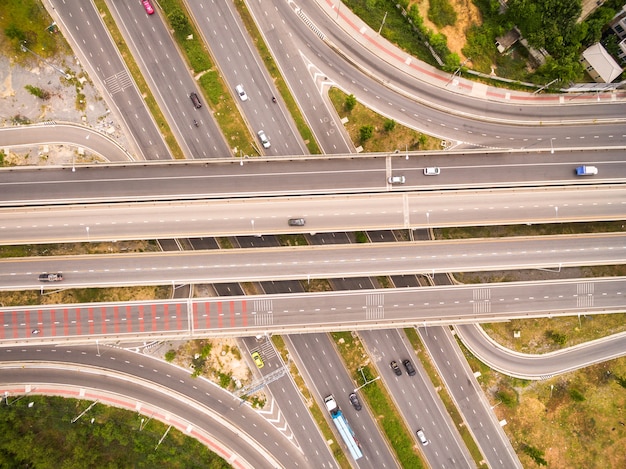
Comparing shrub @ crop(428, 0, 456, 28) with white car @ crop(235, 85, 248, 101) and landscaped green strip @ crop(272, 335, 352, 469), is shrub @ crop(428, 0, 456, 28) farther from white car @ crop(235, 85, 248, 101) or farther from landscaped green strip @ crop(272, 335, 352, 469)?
landscaped green strip @ crop(272, 335, 352, 469)

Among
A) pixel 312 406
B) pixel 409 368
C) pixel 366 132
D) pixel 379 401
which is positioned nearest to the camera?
pixel 366 132

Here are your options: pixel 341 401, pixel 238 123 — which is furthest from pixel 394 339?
pixel 238 123

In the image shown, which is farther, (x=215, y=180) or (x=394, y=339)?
(x=394, y=339)

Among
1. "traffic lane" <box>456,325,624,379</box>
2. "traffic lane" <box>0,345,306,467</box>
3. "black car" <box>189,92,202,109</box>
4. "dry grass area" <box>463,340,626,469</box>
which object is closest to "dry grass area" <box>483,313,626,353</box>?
"traffic lane" <box>456,325,624,379</box>

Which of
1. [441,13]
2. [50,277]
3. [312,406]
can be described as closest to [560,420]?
[312,406]

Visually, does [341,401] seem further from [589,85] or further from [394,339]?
[589,85]

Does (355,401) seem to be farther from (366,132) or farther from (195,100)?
(195,100)

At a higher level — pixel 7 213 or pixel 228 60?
pixel 228 60
